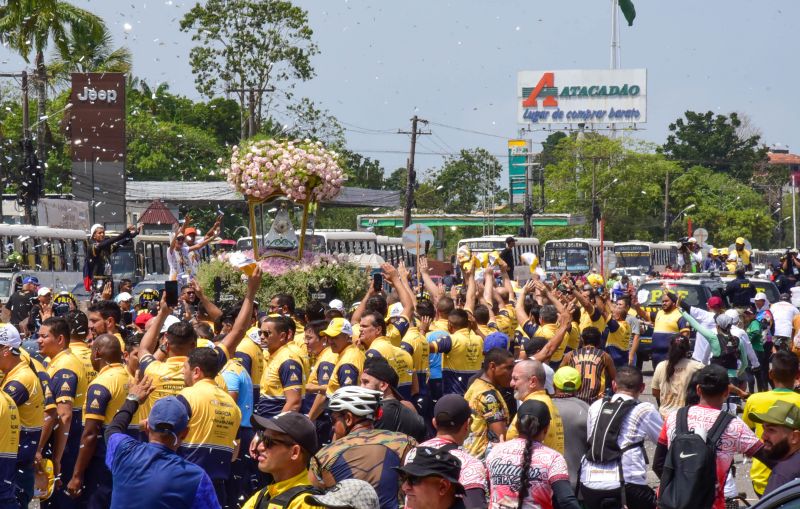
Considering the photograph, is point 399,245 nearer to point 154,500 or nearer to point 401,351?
point 401,351

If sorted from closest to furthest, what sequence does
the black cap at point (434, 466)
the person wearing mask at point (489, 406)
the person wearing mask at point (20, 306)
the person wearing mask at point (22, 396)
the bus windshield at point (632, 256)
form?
the black cap at point (434, 466) → the person wearing mask at point (22, 396) → the person wearing mask at point (489, 406) → the person wearing mask at point (20, 306) → the bus windshield at point (632, 256)

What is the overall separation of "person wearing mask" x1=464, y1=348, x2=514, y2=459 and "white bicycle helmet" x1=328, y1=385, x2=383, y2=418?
6.75 feet

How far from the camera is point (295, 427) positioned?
197 inches

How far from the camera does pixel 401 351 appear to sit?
391 inches

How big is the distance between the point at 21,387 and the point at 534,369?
3189mm

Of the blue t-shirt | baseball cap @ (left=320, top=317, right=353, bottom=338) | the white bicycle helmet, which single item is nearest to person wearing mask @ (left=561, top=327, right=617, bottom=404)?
baseball cap @ (left=320, top=317, right=353, bottom=338)

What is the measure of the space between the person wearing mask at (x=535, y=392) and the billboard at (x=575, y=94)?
317 feet

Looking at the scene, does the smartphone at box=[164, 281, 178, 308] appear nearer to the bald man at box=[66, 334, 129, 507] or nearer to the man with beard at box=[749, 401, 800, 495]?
the bald man at box=[66, 334, 129, 507]

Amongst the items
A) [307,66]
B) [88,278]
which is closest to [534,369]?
[88,278]

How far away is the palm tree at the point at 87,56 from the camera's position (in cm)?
4162

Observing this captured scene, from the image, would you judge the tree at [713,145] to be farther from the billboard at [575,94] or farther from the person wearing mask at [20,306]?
the person wearing mask at [20,306]

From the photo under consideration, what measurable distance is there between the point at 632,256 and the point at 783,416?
2199 inches

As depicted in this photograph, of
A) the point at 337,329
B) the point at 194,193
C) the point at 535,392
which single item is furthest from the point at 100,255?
the point at 194,193

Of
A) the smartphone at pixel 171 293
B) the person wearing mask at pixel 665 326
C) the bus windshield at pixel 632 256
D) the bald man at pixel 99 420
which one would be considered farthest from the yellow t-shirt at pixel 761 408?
the bus windshield at pixel 632 256
